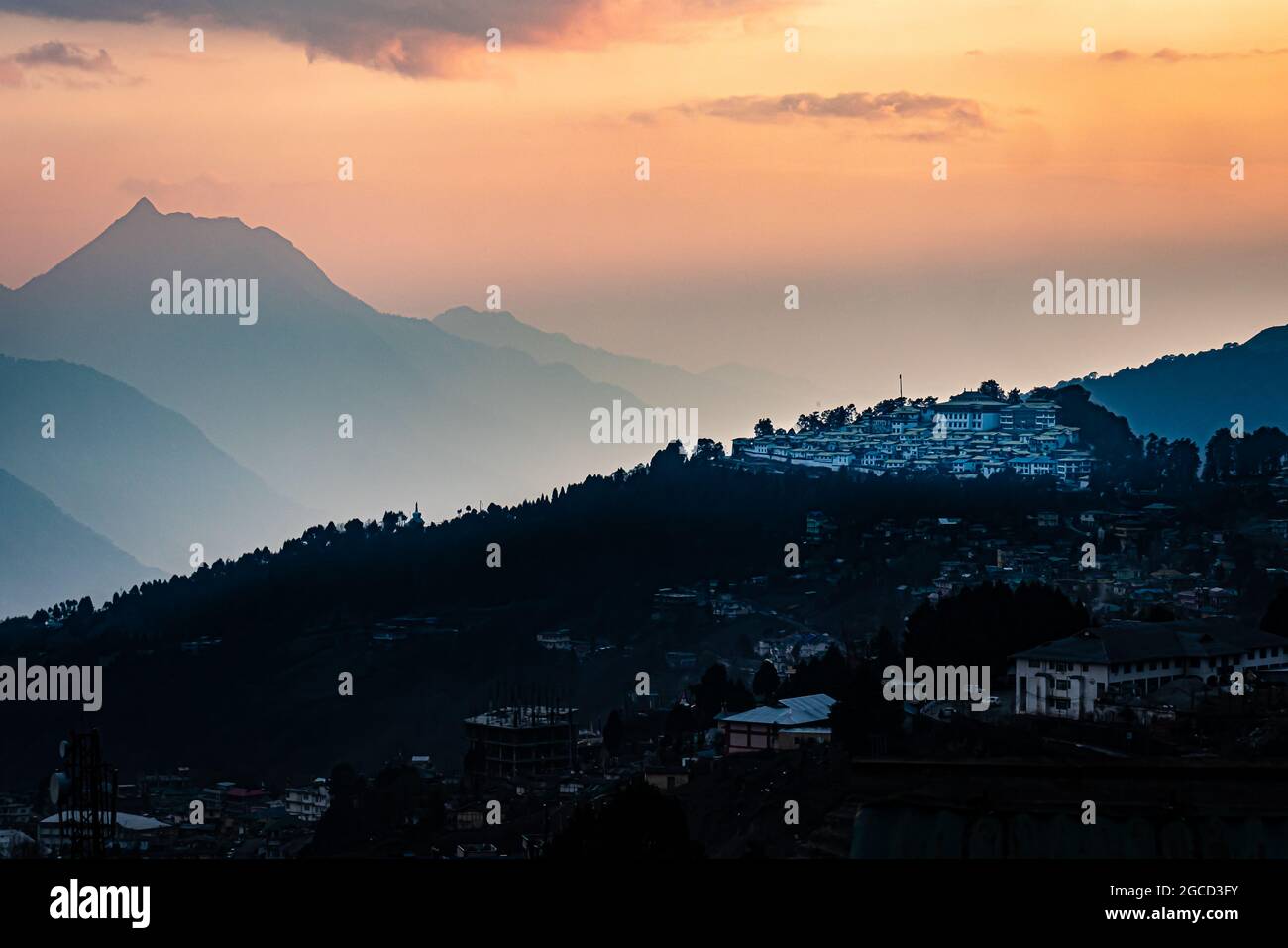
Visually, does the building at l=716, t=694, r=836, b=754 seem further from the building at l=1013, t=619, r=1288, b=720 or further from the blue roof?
the building at l=1013, t=619, r=1288, b=720

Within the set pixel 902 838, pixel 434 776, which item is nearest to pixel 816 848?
pixel 902 838

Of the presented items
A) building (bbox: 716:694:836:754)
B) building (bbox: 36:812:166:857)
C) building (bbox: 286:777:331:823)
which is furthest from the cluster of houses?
building (bbox: 716:694:836:754)

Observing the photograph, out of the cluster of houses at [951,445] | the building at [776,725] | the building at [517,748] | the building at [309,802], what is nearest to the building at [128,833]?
the building at [309,802]

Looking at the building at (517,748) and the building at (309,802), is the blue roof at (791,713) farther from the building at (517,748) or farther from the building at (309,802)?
the building at (309,802)

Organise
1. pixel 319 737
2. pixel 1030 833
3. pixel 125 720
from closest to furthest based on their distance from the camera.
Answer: pixel 1030 833, pixel 319 737, pixel 125 720
